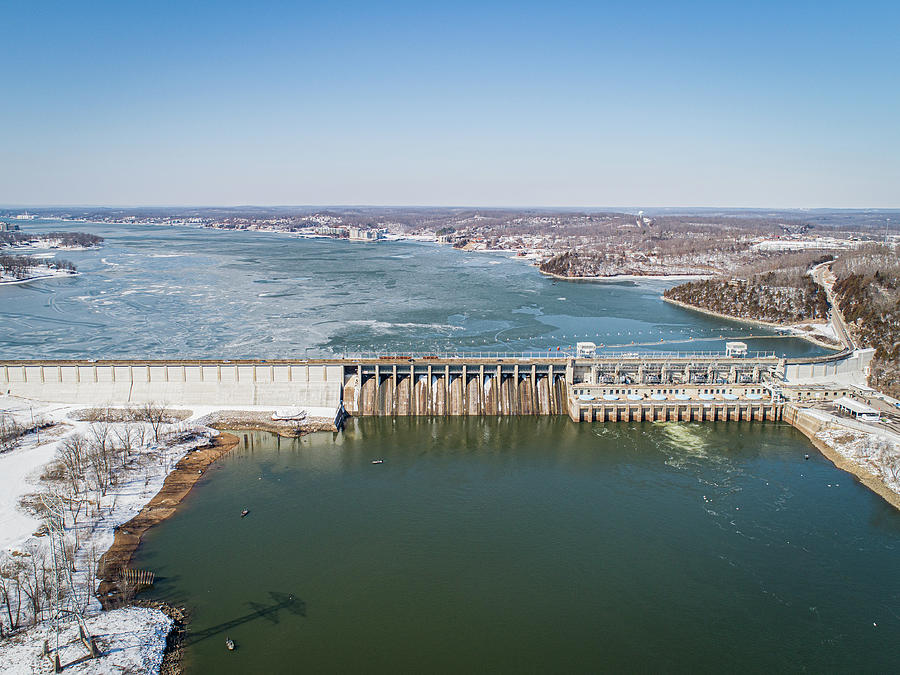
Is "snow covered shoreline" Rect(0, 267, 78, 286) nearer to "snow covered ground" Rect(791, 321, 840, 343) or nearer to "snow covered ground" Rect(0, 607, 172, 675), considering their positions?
"snow covered ground" Rect(0, 607, 172, 675)

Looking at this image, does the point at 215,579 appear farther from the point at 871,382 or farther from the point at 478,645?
the point at 871,382

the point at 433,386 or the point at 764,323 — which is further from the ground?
the point at 764,323

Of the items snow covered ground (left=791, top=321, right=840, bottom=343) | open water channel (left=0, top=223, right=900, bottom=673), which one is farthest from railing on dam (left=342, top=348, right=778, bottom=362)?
snow covered ground (left=791, top=321, right=840, bottom=343)

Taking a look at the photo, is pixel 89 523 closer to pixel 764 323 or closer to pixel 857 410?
pixel 857 410

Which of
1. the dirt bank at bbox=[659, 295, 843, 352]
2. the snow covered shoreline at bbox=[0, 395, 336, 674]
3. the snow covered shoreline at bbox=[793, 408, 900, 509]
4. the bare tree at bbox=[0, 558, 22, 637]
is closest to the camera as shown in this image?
the snow covered shoreline at bbox=[0, 395, 336, 674]

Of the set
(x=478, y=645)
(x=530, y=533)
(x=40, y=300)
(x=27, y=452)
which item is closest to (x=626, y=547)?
(x=530, y=533)

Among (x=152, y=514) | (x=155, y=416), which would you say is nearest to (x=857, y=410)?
(x=152, y=514)
